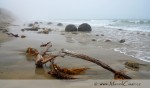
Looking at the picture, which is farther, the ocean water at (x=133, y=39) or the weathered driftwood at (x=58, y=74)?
the ocean water at (x=133, y=39)

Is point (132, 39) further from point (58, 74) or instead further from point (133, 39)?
point (58, 74)

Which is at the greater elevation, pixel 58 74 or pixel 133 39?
pixel 58 74

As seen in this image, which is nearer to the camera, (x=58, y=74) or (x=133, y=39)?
(x=58, y=74)

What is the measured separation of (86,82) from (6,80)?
1409 mm

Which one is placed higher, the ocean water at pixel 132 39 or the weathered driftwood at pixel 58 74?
the weathered driftwood at pixel 58 74

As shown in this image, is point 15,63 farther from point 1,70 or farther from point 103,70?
point 103,70

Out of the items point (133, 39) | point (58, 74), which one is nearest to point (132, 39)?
point (133, 39)

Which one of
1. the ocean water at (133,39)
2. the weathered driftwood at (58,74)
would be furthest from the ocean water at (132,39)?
the weathered driftwood at (58,74)

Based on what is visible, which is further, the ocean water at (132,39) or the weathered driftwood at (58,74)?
the ocean water at (132,39)

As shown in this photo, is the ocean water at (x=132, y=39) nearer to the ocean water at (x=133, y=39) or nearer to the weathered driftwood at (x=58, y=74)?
Result: the ocean water at (x=133, y=39)

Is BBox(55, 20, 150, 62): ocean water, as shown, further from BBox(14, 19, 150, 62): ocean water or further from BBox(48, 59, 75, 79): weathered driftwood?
BBox(48, 59, 75, 79): weathered driftwood

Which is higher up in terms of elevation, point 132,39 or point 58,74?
point 58,74

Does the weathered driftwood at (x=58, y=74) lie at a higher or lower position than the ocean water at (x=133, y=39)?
higher

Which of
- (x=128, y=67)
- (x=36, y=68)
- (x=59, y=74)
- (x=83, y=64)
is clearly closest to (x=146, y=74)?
(x=128, y=67)
